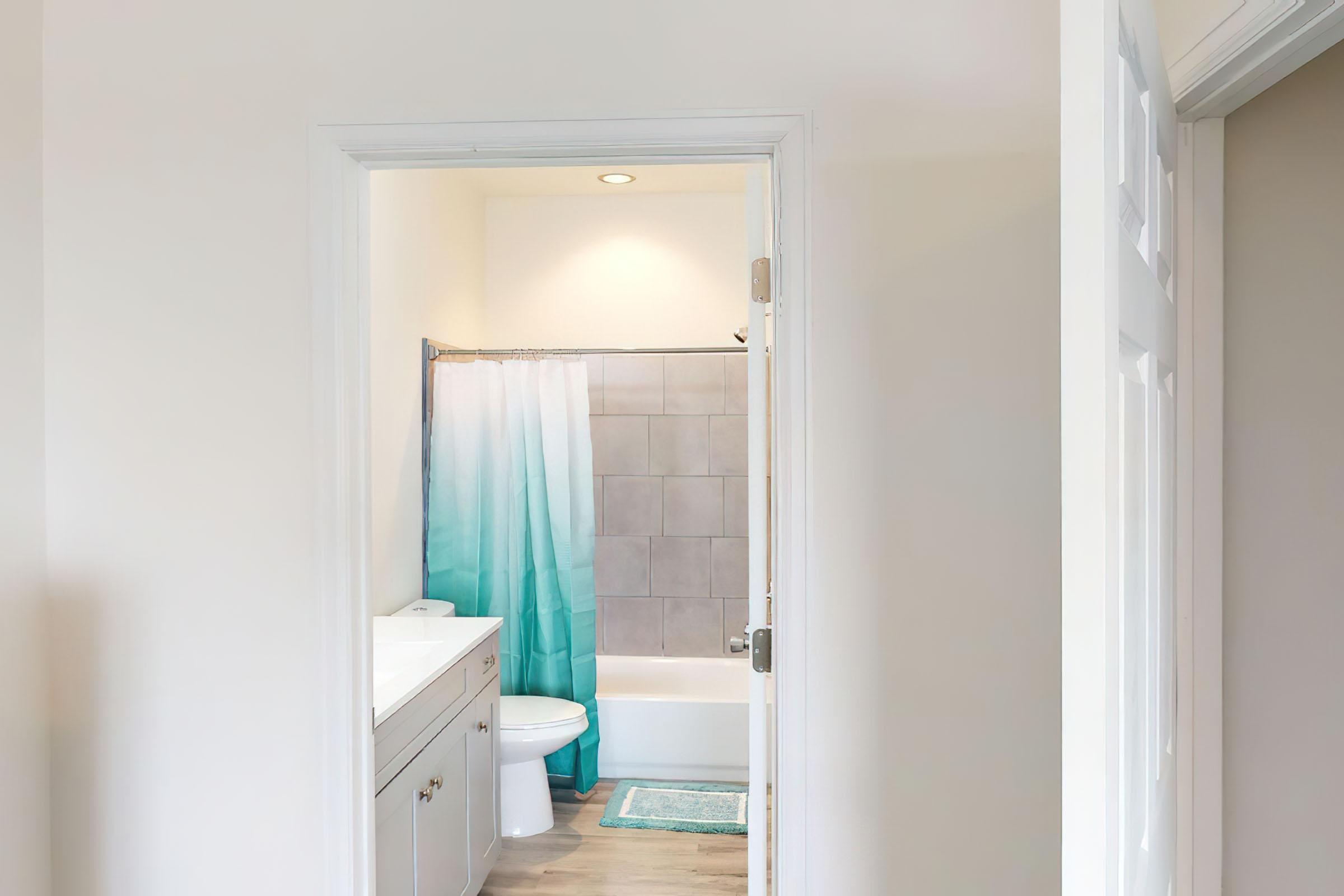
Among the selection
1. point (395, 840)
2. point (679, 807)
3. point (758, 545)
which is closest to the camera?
point (758, 545)

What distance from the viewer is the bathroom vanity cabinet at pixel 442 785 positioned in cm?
185

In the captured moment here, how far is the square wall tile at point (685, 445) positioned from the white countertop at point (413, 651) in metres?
1.47

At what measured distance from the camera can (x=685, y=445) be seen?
4070 mm

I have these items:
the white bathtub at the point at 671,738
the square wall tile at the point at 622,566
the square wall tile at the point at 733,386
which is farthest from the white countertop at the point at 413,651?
the square wall tile at the point at 733,386

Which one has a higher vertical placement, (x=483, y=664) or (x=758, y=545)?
(x=758, y=545)

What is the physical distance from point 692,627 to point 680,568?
0.29 meters

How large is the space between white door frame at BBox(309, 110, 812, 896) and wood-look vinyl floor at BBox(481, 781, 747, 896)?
1.31 m

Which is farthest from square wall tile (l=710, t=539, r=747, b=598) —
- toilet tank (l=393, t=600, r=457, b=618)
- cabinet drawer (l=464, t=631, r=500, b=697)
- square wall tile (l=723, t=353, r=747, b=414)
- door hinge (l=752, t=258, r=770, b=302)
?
door hinge (l=752, t=258, r=770, b=302)

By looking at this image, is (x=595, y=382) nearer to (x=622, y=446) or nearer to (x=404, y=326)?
(x=622, y=446)

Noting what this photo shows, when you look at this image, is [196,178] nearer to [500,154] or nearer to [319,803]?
[500,154]

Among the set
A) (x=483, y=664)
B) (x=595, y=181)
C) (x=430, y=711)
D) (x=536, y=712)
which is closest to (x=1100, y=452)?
(x=430, y=711)

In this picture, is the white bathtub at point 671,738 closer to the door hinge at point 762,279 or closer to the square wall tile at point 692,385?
the square wall tile at point 692,385

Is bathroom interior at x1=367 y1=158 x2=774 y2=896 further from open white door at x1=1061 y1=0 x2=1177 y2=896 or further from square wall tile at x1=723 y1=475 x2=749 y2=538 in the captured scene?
open white door at x1=1061 y1=0 x2=1177 y2=896

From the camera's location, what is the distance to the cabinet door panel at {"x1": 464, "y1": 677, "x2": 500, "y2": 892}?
251cm
